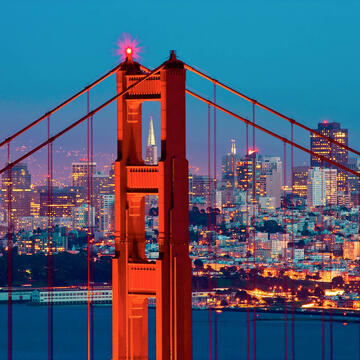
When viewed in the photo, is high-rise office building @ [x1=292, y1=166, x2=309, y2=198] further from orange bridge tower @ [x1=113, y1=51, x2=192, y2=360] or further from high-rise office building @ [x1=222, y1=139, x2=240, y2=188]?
orange bridge tower @ [x1=113, y1=51, x2=192, y2=360]


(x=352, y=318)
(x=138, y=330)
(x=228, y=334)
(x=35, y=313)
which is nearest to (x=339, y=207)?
(x=352, y=318)

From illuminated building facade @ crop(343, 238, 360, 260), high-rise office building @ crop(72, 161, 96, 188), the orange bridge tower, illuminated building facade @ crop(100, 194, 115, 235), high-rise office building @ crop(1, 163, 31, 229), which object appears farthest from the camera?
illuminated building facade @ crop(343, 238, 360, 260)

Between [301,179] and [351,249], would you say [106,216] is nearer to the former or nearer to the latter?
[301,179]

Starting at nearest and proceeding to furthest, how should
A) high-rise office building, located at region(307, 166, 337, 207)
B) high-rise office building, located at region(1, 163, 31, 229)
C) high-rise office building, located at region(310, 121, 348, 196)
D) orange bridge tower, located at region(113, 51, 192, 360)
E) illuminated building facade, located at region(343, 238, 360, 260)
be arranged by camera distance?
orange bridge tower, located at region(113, 51, 192, 360) < high-rise office building, located at region(310, 121, 348, 196) < high-rise office building, located at region(1, 163, 31, 229) < high-rise office building, located at region(307, 166, 337, 207) < illuminated building facade, located at region(343, 238, 360, 260)

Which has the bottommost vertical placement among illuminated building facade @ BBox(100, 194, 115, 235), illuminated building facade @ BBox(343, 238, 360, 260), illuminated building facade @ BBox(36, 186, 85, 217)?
illuminated building facade @ BBox(343, 238, 360, 260)

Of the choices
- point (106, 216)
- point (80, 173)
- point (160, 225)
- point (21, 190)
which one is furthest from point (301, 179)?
point (160, 225)

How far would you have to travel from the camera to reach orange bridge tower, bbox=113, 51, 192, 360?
614 cm

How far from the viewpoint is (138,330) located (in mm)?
6516

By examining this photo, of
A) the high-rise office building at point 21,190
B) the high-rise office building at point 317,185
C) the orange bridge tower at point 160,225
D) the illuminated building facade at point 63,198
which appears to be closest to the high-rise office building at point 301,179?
the high-rise office building at point 317,185

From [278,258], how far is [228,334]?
9.30 metres

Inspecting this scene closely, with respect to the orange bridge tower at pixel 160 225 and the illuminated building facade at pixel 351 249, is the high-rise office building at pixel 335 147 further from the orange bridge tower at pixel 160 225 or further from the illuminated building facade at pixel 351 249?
the orange bridge tower at pixel 160 225

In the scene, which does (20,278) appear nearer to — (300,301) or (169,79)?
(300,301)

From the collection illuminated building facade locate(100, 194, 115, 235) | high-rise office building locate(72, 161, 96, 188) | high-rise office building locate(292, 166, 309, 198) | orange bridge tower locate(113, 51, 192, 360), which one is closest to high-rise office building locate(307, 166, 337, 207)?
high-rise office building locate(292, 166, 309, 198)

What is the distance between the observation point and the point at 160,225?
613 cm
